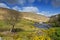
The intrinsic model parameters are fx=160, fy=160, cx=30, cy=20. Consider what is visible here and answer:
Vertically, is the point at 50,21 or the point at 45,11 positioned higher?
the point at 45,11

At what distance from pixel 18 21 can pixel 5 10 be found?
0.88m

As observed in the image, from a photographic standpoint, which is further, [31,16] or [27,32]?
[31,16]

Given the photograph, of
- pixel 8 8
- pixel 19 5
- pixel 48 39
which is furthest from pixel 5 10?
pixel 48 39

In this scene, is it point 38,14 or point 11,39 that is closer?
point 11,39

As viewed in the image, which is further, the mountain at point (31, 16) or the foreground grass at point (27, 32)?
the mountain at point (31, 16)

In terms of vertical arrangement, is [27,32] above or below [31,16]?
below

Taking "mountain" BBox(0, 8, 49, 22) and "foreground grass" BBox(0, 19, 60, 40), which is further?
"mountain" BBox(0, 8, 49, 22)

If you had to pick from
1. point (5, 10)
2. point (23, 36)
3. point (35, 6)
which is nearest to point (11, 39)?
point (23, 36)

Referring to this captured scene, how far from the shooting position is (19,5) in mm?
8484

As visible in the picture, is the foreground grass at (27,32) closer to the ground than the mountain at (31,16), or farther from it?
closer to the ground

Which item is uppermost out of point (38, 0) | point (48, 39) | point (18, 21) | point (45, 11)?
point (38, 0)

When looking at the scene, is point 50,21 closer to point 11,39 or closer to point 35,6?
point 35,6

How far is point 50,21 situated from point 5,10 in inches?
94.3

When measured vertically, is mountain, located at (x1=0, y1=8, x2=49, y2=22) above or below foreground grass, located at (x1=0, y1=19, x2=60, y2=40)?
above
